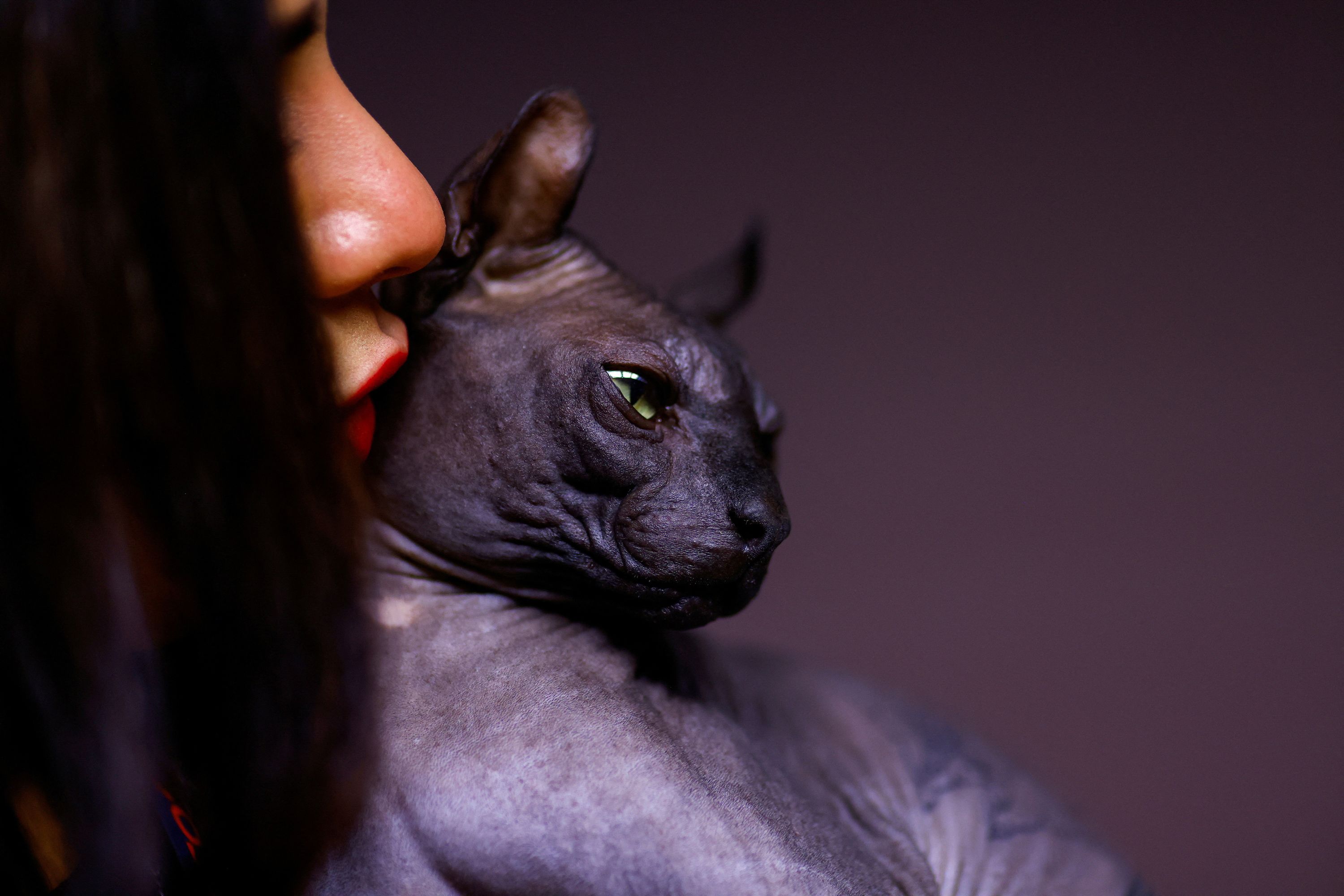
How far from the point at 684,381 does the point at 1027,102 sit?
1.58m

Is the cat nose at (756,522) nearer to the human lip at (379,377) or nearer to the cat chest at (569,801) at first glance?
the cat chest at (569,801)

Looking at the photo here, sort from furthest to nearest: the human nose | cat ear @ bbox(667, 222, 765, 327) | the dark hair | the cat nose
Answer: cat ear @ bbox(667, 222, 765, 327) → the cat nose → the human nose → the dark hair

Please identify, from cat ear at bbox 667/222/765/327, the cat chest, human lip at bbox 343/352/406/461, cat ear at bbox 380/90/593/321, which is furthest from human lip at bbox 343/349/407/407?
cat ear at bbox 667/222/765/327

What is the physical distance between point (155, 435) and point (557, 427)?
342 millimetres

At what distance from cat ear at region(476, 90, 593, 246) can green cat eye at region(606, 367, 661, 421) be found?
20cm

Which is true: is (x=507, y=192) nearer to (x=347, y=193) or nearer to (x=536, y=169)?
(x=536, y=169)

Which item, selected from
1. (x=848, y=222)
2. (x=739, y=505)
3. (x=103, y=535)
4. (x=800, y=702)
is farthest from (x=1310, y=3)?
(x=103, y=535)

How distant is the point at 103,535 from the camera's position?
0.75 metres

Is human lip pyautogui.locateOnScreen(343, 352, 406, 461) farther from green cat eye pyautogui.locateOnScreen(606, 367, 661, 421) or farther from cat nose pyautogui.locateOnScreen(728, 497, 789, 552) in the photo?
cat nose pyautogui.locateOnScreen(728, 497, 789, 552)

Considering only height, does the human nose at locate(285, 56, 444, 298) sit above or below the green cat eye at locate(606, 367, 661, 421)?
above

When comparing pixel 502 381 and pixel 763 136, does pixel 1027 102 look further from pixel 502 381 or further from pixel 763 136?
pixel 502 381

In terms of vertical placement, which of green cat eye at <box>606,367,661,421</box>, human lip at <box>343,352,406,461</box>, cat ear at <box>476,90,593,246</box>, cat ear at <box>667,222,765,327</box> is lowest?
human lip at <box>343,352,406,461</box>

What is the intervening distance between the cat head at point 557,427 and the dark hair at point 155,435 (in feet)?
0.57

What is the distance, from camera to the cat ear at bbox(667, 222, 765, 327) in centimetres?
130
